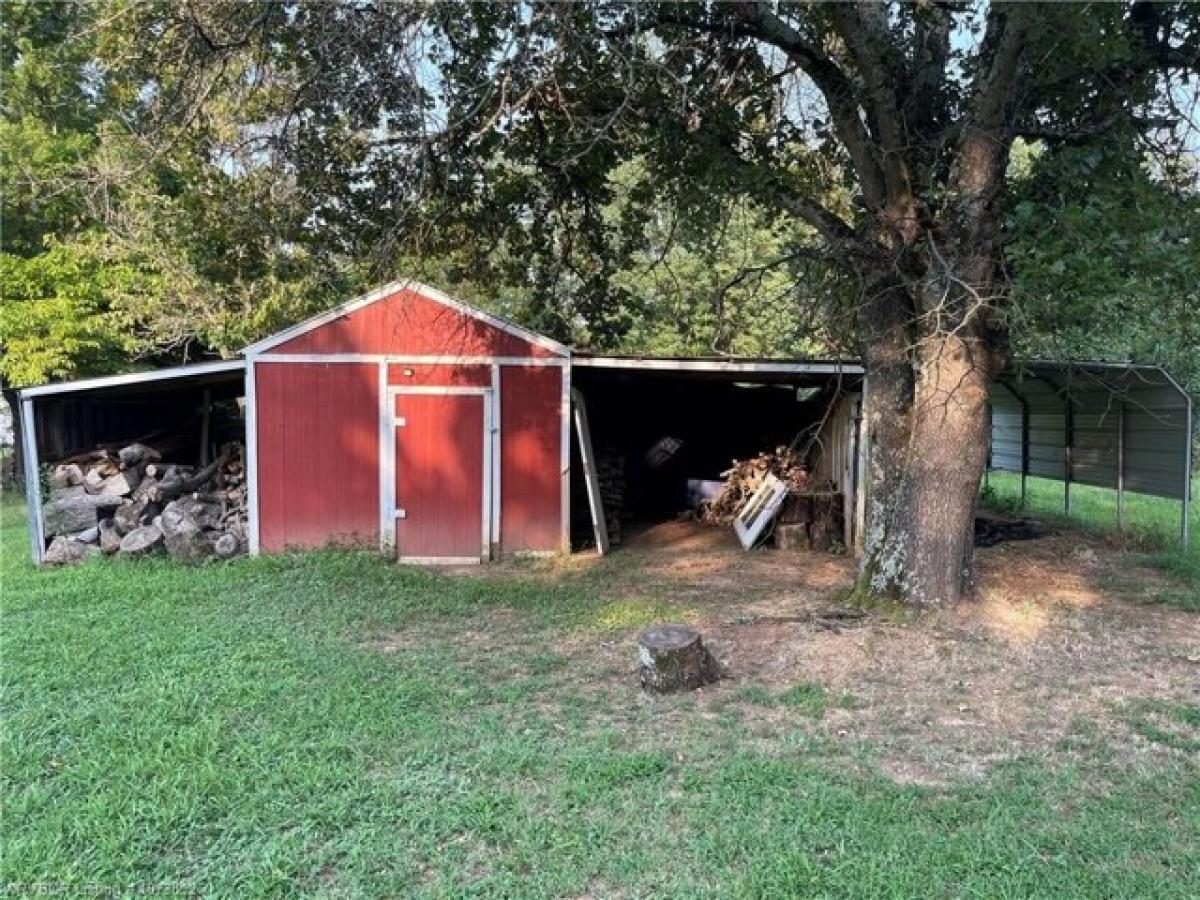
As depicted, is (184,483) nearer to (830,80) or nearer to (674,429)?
(674,429)

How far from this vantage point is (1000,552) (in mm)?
9312

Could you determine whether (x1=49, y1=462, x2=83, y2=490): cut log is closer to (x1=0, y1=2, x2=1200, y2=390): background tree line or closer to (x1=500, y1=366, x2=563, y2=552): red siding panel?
(x1=0, y1=2, x2=1200, y2=390): background tree line

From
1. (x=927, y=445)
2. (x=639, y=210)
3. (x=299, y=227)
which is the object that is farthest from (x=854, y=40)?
(x=299, y=227)

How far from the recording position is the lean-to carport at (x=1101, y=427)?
9.09 meters

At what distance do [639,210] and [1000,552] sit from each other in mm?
5476

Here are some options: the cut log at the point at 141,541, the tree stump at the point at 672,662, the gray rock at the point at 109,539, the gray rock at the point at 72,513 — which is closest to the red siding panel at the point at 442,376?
the cut log at the point at 141,541

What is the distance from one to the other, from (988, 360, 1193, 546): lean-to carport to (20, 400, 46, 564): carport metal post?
10.2 metres

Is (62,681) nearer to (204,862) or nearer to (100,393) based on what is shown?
(204,862)

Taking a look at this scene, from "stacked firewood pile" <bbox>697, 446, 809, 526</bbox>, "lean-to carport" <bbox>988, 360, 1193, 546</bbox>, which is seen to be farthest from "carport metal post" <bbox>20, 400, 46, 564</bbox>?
"lean-to carport" <bbox>988, 360, 1193, 546</bbox>

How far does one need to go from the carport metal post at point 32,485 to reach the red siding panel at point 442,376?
3921mm

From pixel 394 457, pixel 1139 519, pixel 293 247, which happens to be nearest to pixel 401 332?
pixel 394 457

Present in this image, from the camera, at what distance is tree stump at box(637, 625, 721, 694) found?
4758 mm

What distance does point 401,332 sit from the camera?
31.2 ft

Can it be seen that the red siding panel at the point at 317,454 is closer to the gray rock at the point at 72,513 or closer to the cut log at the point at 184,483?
the cut log at the point at 184,483
